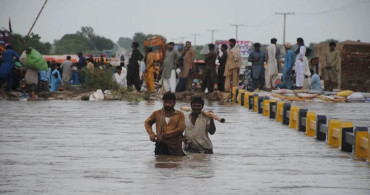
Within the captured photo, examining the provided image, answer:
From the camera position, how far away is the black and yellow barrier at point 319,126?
12.4m

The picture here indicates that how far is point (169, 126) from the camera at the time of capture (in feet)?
38.9

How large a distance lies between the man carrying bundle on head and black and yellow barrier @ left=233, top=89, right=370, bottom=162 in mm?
2005

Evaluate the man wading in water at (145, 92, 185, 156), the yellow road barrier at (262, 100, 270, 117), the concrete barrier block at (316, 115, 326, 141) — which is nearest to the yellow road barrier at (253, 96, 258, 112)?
the yellow road barrier at (262, 100, 270, 117)

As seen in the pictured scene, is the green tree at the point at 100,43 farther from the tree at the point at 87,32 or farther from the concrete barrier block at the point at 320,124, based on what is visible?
the concrete barrier block at the point at 320,124

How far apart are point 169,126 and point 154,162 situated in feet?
1.79

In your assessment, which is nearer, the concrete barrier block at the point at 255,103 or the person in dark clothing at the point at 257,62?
the concrete barrier block at the point at 255,103

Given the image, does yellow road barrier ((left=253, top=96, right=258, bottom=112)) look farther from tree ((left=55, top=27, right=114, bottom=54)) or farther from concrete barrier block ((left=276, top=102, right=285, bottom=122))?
tree ((left=55, top=27, right=114, bottom=54))

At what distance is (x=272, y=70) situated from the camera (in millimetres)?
28750

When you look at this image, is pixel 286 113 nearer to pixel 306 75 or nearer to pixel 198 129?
pixel 198 129

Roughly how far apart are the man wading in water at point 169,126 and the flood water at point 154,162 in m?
0.23

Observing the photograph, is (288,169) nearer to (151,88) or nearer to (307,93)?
(307,93)

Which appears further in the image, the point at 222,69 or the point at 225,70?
the point at 222,69

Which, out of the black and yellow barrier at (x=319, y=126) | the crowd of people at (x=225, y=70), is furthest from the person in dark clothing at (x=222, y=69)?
the black and yellow barrier at (x=319, y=126)

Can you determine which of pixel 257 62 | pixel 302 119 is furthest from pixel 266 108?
pixel 257 62
